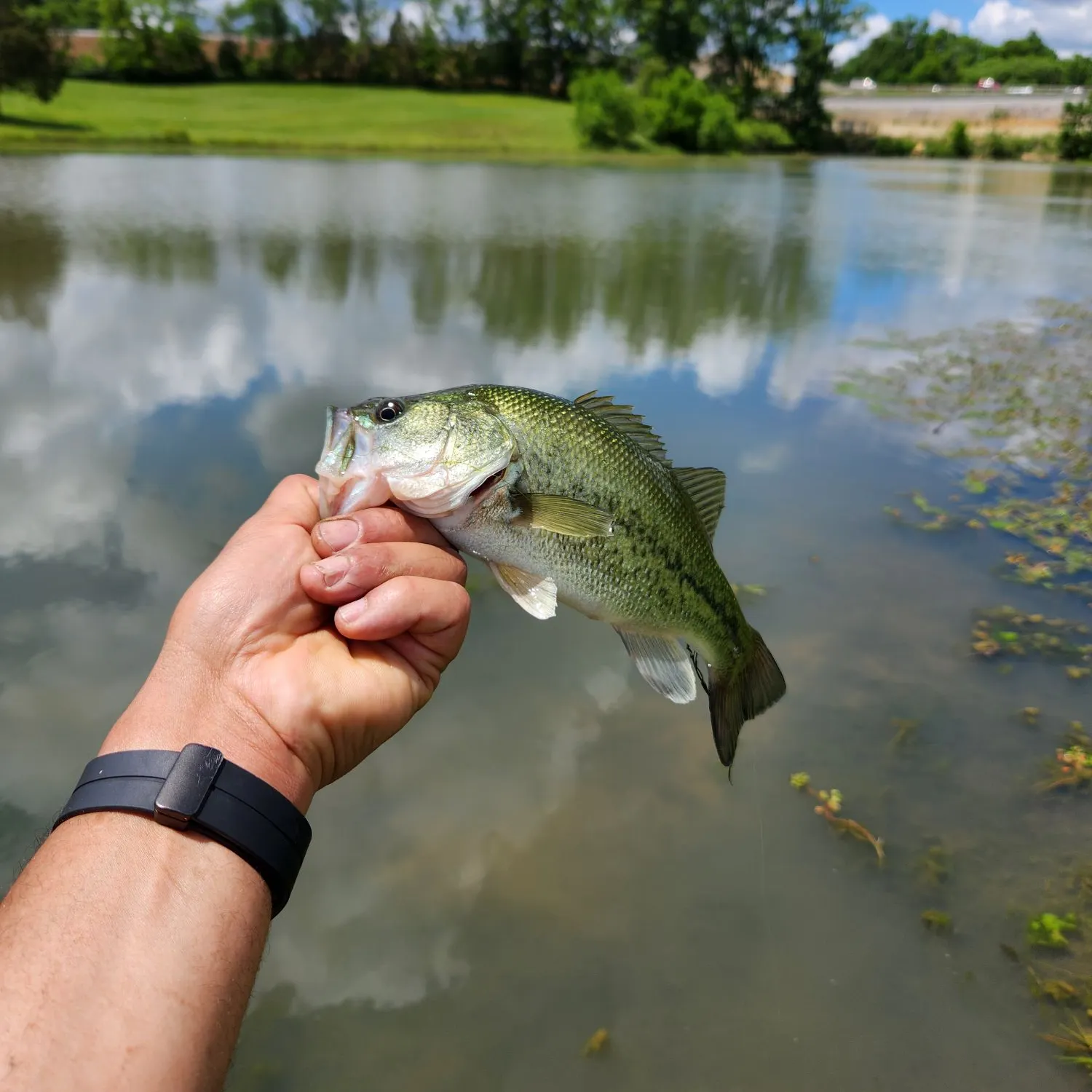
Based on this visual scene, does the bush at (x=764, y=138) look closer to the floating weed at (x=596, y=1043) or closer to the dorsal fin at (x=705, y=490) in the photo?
the dorsal fin at (x=705, y=490)

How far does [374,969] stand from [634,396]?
5.43 meters

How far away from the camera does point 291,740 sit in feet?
6.27

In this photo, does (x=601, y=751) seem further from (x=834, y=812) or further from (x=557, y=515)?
(x=557, y=515)

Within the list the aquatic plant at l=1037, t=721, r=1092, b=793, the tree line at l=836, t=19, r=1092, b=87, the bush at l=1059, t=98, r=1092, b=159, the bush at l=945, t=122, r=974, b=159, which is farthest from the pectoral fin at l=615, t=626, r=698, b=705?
the tree line at l=836, t=19, r=1092, b=87

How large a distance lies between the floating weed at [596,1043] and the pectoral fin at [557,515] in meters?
1.76

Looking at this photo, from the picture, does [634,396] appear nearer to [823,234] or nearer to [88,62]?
[823,234]

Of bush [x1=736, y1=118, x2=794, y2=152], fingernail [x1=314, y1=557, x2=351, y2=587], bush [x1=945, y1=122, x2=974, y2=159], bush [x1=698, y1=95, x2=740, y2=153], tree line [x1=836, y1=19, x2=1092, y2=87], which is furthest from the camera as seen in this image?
tree line [x1=836, y1=19, x2=1092, y2=87]

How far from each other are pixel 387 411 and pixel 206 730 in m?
0.90

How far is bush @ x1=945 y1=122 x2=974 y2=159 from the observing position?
6009cm

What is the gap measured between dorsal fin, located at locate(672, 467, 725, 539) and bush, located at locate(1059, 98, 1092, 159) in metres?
70.4

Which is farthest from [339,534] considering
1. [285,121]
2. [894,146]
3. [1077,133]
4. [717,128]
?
[894,146]

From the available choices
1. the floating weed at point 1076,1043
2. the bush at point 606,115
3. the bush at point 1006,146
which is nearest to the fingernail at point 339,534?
the floating weed at point 1076,1043

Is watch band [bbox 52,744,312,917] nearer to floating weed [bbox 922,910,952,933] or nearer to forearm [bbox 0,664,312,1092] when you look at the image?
forearm [bbox 0,664,312,1092]

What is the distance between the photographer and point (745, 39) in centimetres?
7038
